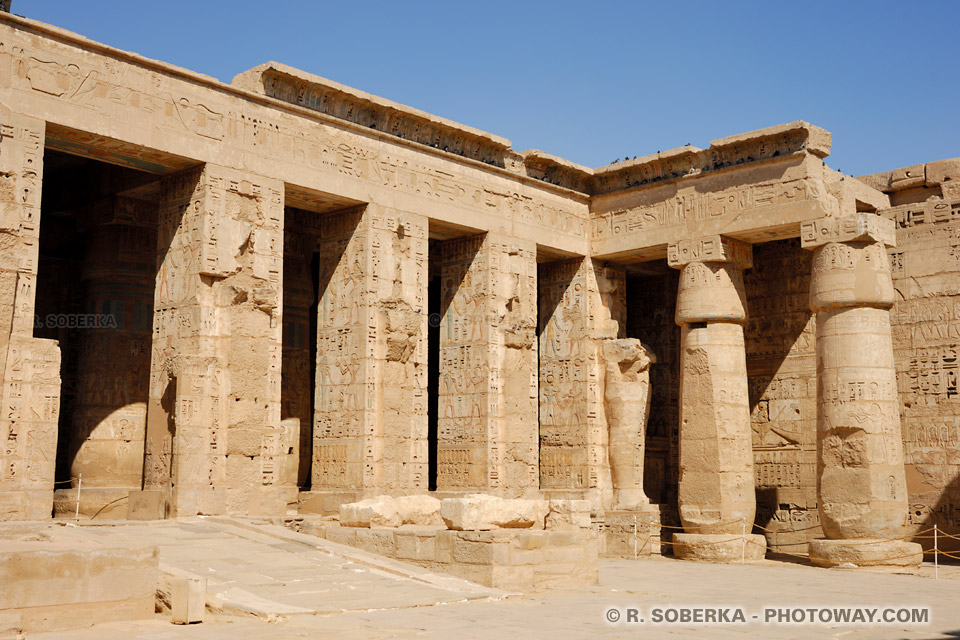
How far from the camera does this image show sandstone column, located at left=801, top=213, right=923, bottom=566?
47.4ft

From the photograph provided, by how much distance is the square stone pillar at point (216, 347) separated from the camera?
12859mm

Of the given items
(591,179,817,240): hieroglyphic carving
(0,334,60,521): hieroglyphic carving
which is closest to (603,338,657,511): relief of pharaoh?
(591,179,817,240): hieroglyphic carving

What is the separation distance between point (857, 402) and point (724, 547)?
2.88 metres

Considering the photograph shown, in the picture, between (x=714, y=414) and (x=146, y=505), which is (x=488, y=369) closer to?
(x=714, y=414)

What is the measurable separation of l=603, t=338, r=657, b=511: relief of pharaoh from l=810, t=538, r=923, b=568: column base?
12.0ft

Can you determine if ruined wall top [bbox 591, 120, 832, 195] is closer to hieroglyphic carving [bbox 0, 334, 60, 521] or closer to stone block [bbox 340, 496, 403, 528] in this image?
stone block [bbox 340, 496, 403, 528]

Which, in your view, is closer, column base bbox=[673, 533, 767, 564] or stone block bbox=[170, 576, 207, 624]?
stone block bbox=[170, 576, 207, 624]

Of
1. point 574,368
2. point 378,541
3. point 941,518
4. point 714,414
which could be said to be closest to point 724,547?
point 714,414

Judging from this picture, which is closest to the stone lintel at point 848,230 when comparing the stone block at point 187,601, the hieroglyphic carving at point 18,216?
the hieroglyphic carving at point 18,216

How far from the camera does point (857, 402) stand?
1470cm

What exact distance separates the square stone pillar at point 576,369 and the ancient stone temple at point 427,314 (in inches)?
2.0

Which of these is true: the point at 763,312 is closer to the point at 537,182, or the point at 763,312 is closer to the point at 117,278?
the point at 537,182

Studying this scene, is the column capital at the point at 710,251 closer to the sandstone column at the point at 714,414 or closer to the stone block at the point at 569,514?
the sandstone column at the point at 714,414

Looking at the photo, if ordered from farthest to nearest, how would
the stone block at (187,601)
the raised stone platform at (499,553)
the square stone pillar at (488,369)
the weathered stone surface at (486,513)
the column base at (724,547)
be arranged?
the square stone pillar at (488,369)
the column base at (724,547)
the weathered stone surface at (486,513)
the raised stone platform at (499,553)
the stone block at (187,601)
